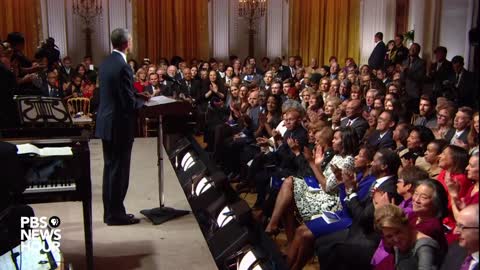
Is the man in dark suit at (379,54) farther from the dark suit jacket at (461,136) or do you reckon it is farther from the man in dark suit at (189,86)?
the dark suit jacket at (461,136)

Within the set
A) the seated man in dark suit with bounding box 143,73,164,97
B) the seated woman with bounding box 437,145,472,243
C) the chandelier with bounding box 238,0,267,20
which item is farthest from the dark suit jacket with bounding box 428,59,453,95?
the chandelier with bounding box 238,0,267,20

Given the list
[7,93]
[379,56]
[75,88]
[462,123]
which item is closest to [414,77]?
[379,56]

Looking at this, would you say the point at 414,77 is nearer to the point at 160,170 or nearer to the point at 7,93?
the point at 160,170

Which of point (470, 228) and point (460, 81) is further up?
point (470, 228)

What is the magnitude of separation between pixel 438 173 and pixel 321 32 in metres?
8.56

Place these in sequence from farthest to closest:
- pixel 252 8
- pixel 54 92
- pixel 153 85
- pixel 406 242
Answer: pixel 252 8, pixel 153 85, pixel 54 92, pixel 406 242

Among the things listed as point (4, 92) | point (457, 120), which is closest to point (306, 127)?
point (457, 120)

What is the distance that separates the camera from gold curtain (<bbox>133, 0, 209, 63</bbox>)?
481 inches

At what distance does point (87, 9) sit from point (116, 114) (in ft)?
26.8

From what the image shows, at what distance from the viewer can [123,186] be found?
429cm

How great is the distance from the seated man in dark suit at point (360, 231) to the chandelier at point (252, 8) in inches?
365

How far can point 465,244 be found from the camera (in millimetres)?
1641

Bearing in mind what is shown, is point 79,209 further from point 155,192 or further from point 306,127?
point 306,127

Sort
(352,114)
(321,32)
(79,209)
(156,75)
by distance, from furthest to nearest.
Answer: (321,32)
(156,75)
(352,114)
(79,209)
